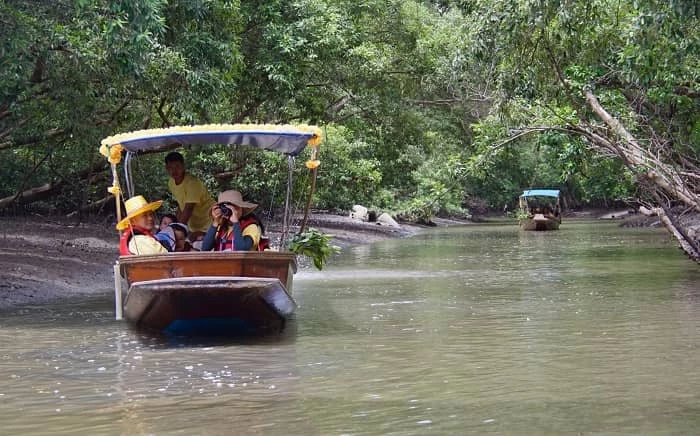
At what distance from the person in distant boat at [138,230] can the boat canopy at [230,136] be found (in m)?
0.69

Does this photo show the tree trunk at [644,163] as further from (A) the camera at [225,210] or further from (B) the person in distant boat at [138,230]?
(B) the person in distant boat at [138,230]

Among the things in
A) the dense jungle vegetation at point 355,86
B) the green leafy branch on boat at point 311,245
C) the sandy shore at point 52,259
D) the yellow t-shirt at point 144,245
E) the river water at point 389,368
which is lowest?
the river water at point 389,368

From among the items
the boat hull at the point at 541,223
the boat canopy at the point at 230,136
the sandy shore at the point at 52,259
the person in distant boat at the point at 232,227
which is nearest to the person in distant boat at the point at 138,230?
the person in distant boat at the point at 232,227

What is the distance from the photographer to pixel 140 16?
11930mm

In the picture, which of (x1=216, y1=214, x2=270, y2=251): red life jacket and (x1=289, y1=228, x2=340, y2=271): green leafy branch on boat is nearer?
(x1=216, y1=214, x2=270, y2=251): red life jacket

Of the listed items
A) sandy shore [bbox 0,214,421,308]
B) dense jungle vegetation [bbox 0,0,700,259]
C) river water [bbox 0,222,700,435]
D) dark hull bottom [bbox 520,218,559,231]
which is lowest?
dark hull bottom [bbox 520,218,559,231]

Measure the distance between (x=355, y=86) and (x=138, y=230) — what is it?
13849mm

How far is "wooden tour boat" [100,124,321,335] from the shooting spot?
9.84 meters

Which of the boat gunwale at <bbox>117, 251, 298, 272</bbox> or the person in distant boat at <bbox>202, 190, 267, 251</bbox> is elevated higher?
the person in distant boat at <bbox>202, 190, 267, 251</bbox>

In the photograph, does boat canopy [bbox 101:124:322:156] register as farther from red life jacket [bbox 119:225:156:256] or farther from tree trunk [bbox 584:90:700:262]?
tree trunk [bbox 584:90:700:262]

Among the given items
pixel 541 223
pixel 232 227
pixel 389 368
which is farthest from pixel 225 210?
pixel 541 223

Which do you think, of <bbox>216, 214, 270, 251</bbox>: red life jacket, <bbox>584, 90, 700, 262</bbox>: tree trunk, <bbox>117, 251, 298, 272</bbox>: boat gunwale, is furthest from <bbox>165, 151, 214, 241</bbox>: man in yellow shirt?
<bbox>584, 90, 700, 262</bbox>: tree trunk

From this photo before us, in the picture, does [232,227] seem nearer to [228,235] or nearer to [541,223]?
[228,235]

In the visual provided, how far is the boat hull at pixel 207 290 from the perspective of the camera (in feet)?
32.2
